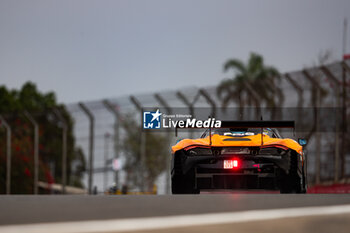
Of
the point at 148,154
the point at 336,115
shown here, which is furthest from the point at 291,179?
the point at 148,154

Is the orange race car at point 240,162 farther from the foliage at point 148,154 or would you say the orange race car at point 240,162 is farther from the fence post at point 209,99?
the foliage at point 148,154

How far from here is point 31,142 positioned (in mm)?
42531

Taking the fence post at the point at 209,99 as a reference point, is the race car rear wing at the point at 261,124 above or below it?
below

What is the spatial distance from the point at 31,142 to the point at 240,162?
3584 centimetres

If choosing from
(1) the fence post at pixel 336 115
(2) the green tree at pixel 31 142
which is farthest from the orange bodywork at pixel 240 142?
(2) the green tree at pixel 31 142

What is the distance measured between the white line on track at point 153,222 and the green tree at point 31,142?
20107mm

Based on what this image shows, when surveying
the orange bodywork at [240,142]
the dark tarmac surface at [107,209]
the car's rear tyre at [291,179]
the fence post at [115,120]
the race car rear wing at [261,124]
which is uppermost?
the fence post at [115,120]

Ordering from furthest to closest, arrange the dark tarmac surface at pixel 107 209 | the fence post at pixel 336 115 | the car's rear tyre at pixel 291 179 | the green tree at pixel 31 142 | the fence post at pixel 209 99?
the green tree at pixel 31 142
the fence post at pixel 209 99
the fence post at pixel 336 115
the car's rear tyre at pixel 291 179
the dark tarmac surface at pixel 107 209

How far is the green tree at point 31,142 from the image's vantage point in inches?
1360

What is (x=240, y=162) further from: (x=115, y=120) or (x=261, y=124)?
(x=115, y=120)

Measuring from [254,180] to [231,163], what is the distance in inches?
12.9

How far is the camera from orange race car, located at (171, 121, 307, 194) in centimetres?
798

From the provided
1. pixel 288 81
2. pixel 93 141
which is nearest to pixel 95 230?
pixel 288 81

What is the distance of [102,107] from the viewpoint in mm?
22594
